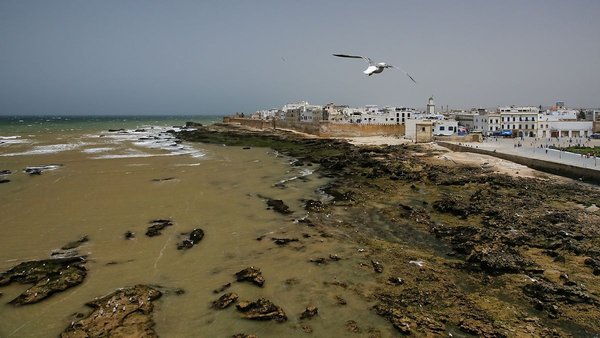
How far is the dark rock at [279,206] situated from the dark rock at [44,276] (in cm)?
719

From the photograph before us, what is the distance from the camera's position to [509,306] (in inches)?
310

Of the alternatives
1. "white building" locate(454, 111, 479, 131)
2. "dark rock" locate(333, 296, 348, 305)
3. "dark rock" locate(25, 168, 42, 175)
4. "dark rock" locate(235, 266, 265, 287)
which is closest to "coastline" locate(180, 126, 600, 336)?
"dark rock" locate(333, 296, 348, 305)

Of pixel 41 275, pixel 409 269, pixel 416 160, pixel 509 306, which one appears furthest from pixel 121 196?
pixel 416 160

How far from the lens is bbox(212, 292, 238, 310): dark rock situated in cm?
794

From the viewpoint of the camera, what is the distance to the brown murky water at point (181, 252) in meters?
7.50

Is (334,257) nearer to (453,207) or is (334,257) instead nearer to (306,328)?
(306,328)

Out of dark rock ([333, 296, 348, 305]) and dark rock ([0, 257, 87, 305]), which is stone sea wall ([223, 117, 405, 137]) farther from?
dark rock ([333, 296, 348, 305])

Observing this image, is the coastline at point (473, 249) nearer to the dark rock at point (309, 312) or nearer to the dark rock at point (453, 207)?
the dark rock at point (453, 207)

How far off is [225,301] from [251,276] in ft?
3.82

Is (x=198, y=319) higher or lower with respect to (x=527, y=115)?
lower

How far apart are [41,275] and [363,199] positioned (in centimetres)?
1222

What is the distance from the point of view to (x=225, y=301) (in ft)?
26.5

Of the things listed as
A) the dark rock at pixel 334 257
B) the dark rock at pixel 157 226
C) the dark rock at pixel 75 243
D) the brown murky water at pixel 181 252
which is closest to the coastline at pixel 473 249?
→ the dark rock at pixel 334 257

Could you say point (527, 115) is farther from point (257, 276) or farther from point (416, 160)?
point (257, 276)
